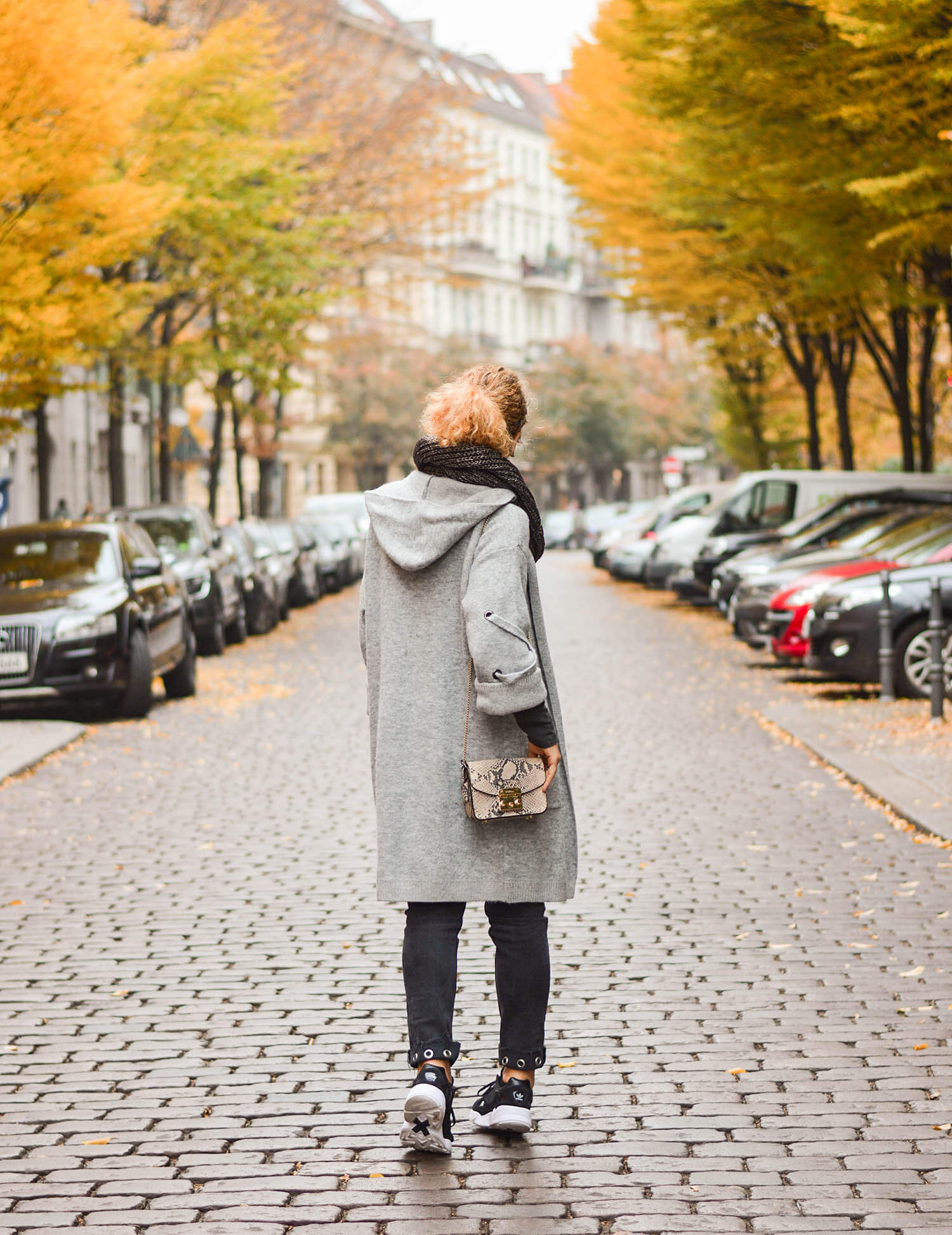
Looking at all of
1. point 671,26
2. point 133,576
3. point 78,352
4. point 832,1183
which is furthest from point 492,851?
point 78,352

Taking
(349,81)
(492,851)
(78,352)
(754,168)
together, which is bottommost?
(492,851)

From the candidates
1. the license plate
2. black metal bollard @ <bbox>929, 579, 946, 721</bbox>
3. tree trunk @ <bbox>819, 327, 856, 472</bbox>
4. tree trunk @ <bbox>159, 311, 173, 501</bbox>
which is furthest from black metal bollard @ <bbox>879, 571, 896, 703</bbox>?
tree trunk @ <bbox>819, 327, 856, 472</bbox>

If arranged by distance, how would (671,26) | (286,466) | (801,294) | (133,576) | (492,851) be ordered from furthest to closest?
(286,466) < (801,294) < (671,26) < (133,576) < (492,851)

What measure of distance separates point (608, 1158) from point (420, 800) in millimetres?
955

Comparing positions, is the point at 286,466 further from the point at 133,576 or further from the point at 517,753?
the point at 517,753

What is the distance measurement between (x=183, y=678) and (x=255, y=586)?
8492 millimetres

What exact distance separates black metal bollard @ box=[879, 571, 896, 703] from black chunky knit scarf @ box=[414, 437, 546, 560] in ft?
35.5

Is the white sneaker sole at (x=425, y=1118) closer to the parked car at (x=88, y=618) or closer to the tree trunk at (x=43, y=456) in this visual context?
the parked car at (x=88, y=618)

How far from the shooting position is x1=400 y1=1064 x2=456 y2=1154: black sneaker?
4879 millimetres

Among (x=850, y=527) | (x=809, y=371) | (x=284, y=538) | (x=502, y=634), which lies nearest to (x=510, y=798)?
(x=502, y=634)

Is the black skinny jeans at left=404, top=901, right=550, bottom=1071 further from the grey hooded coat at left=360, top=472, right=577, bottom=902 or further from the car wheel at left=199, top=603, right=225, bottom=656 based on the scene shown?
the car wheel at left=199, top=603, right=225, bottom=656

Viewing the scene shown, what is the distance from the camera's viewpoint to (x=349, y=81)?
37.0 m

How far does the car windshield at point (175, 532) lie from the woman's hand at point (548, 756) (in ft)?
60.1

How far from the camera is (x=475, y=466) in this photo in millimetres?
5031
